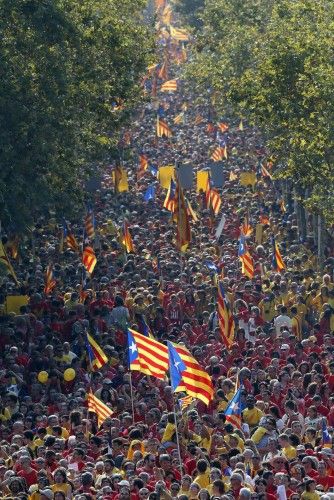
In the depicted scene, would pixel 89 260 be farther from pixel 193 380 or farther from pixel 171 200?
pixel 193 380

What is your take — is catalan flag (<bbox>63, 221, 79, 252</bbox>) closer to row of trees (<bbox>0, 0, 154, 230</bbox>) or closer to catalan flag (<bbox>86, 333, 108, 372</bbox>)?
row of trees (<bbox>0, 0, 154, 230</bbox>)

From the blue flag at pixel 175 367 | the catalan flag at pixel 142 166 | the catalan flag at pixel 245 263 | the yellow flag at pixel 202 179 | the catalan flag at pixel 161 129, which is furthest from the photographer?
the catalan flag at pixel 161 129

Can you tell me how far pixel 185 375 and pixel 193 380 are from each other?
0.36 ft

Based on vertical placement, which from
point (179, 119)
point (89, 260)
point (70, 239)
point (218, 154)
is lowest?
point (179, 119)

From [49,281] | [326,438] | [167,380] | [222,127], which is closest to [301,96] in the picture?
[49,281]

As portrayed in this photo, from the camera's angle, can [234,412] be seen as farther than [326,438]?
Yes

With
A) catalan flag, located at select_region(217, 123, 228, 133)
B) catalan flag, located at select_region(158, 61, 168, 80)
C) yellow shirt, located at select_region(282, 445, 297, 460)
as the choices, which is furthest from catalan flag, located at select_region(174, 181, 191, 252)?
catalan flag, located at select_region(158, 61, 168, 80)

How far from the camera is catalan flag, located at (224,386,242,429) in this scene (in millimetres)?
24455

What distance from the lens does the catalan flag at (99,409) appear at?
25.3 meters

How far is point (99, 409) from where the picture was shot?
998 inches

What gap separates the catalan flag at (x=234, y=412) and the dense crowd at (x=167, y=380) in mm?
128

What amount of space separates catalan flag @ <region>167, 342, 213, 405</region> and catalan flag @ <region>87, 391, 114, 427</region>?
90.2 inches

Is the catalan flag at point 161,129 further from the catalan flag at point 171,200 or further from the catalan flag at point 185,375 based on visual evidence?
the catalan flag at point 185,375

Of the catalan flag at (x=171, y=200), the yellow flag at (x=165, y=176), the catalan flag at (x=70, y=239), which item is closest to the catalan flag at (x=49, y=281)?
the catalan flag at (x=171, y=200)
